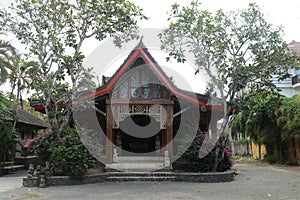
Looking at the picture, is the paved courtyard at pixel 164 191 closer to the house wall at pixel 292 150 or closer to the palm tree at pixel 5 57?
the house wall at pixel 292 150

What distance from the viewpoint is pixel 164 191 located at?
8180 millimetres

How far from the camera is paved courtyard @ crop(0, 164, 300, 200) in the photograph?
24.4ft

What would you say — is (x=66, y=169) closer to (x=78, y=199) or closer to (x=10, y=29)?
(x=78, y=199)

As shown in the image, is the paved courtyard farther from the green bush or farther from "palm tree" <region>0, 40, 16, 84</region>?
"palm tree" <region>0, 40, 16, 84</region>

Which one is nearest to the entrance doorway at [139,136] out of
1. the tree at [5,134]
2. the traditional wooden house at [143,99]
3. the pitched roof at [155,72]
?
the traditional wooden house at [143,99]

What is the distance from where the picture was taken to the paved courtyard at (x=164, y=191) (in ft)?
24.4

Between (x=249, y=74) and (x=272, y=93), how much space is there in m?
1.23

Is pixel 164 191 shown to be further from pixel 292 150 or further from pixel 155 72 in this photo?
pixel 292 150

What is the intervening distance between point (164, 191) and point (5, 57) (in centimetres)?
1397

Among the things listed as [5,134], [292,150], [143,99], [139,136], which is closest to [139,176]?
[143,99]

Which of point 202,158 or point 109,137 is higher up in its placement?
point 109,137

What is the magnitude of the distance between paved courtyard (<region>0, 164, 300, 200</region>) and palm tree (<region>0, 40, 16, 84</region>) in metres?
10.4

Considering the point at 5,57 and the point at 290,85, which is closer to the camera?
the point at 5,57

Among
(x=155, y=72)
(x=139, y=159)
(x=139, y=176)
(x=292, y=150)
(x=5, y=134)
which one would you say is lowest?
(x=139, y=176)
